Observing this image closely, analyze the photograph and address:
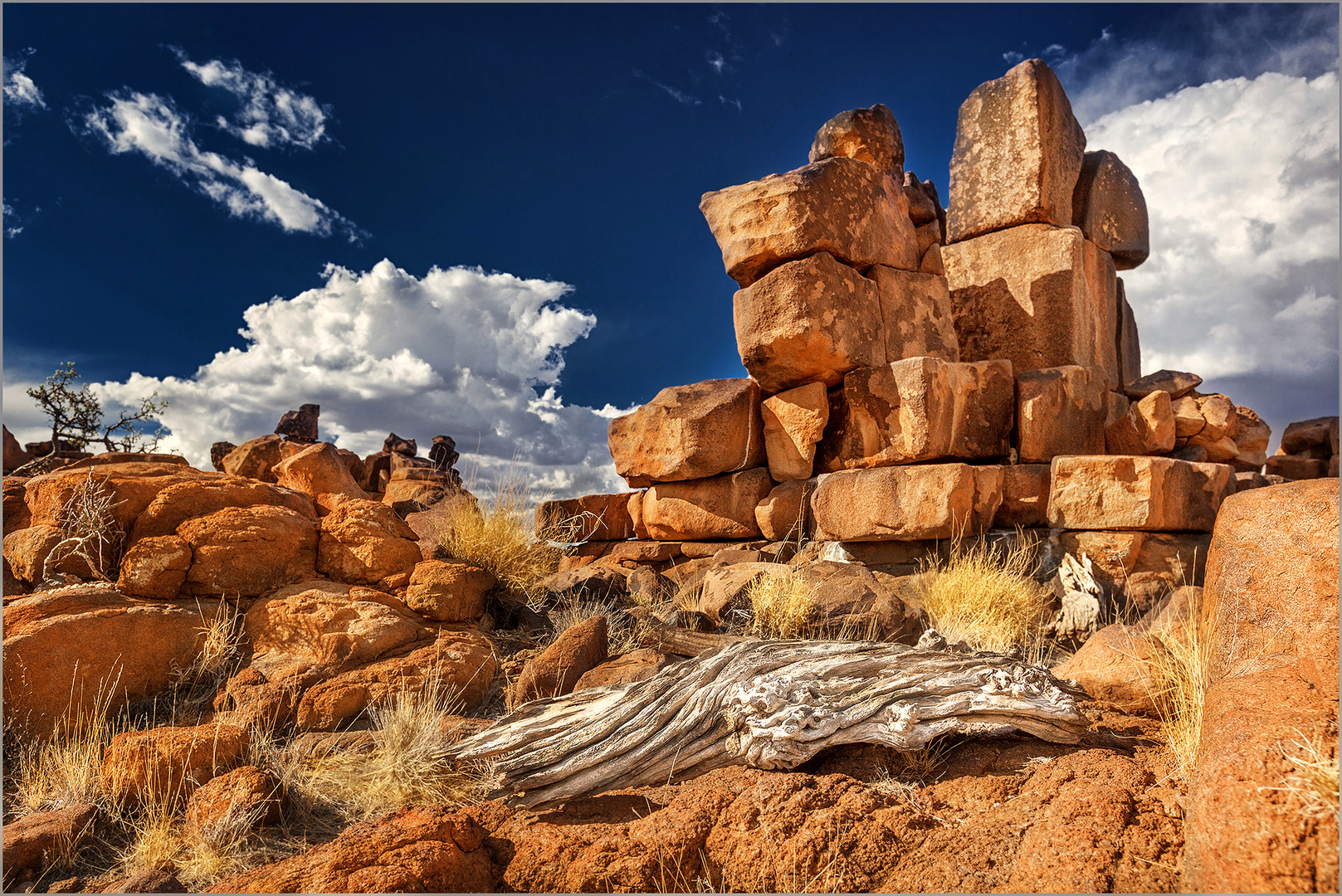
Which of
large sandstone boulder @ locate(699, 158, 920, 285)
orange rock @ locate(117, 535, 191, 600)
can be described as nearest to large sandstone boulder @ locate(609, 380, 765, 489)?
large sandstone boulder @ locate(699, 158, 920, 285)

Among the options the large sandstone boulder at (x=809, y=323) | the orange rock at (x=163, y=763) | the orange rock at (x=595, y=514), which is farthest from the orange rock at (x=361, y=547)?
the large sandstone boulder at (x=809, y=323)

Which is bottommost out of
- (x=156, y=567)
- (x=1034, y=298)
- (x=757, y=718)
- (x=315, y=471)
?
(x=757, y=718)

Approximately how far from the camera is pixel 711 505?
6.90 m

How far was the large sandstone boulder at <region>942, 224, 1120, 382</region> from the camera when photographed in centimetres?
692

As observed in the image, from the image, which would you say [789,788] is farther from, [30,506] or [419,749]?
[30,506]

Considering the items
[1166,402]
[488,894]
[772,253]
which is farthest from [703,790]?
[1166,402]

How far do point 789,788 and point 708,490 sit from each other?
4454 mm

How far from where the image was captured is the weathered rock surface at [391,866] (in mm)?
2166

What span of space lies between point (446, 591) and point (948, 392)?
13.5 feet

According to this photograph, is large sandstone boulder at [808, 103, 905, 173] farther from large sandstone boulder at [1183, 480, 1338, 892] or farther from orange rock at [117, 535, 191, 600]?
orange rock at [117, 535, 191, 600]

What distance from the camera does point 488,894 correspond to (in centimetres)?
211

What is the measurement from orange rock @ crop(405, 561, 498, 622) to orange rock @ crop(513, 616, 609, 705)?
105 centimetres

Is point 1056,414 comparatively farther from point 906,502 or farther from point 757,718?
point 757,718

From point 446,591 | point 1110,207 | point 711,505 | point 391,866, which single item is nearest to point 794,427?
point 711,505
